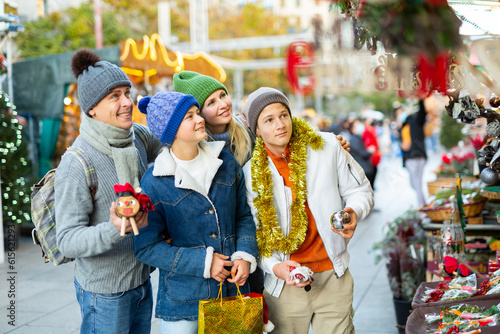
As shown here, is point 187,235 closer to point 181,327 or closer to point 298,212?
point 181,327

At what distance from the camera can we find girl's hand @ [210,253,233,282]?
→ 2443 mm

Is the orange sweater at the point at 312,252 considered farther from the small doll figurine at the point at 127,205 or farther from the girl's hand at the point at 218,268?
the small doll figurine at the point at 127,205

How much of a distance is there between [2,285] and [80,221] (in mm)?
2741

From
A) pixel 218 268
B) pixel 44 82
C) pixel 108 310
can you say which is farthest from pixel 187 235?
pixel 44 82

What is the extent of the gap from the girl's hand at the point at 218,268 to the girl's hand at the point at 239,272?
3 cm

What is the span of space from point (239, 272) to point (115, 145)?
850 millimetres

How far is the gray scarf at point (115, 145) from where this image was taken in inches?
103

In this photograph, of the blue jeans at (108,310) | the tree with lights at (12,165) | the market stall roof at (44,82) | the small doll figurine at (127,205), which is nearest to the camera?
the small doll figurine at (127,205)

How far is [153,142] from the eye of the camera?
123 inches

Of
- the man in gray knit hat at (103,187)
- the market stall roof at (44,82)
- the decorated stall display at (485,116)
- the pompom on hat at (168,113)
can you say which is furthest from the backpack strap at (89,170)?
the market stall roof at (44,82)

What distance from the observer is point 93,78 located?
8.65 ft

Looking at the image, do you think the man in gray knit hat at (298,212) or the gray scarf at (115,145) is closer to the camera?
the gray scarf at (115,145)

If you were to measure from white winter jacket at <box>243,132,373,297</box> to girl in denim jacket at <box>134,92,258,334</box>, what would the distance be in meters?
0.23

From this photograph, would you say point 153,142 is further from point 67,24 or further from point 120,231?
point 67,24
